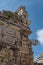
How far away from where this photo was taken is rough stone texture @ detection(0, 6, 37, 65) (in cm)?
1366

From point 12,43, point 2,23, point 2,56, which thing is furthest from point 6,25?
point 2,56

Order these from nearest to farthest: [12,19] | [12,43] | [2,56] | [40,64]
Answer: [2,56] < [12,43] < [12,19] < [40,64]

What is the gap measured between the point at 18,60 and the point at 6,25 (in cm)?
270

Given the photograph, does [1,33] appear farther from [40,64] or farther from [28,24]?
[40,64]

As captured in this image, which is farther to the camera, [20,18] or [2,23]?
[20,18]

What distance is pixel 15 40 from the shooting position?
47.8 ft

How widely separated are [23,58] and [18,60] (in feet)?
1.57

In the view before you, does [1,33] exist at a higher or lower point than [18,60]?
higher

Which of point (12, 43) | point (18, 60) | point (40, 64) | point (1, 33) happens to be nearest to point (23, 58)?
point (18, 60)

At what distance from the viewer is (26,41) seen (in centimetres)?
1497

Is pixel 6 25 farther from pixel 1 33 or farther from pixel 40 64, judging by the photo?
pixel 40 64

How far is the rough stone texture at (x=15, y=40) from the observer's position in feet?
44.8

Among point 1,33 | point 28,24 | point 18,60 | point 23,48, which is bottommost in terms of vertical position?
point 18,60

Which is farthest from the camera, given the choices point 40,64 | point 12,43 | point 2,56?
point 40,64
